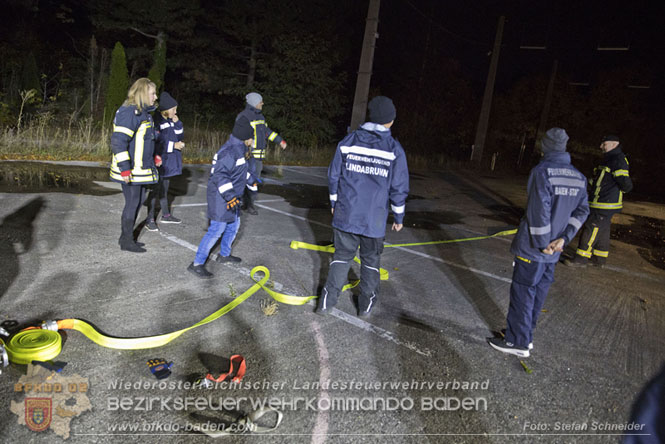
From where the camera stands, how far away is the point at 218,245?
245 inches

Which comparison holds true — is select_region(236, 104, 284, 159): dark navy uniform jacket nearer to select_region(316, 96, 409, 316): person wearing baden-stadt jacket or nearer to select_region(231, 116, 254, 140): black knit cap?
select_region(231, 116, 254, 140): black knit cap

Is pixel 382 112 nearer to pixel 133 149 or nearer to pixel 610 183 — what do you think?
pixel 133 149

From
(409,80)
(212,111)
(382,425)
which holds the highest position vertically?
(409,80)

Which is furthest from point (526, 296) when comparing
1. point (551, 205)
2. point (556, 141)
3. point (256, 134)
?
point (256, 134)

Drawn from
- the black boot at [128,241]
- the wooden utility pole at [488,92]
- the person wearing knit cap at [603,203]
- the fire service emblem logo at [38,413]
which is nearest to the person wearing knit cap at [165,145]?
the black boot at [128,241]

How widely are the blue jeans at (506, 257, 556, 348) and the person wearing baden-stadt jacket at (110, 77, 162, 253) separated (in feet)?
13.9

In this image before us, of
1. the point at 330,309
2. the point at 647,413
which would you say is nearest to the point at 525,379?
the point at 647,413

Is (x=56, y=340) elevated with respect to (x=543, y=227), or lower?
lower

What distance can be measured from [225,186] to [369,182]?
1631mm

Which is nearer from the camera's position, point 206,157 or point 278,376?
point 278,376

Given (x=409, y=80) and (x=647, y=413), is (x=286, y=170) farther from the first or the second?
(x=409, y=80)

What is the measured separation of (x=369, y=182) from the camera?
12.8 ft

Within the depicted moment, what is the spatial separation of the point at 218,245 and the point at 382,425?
4.04 m

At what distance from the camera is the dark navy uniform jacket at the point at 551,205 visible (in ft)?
11.9
